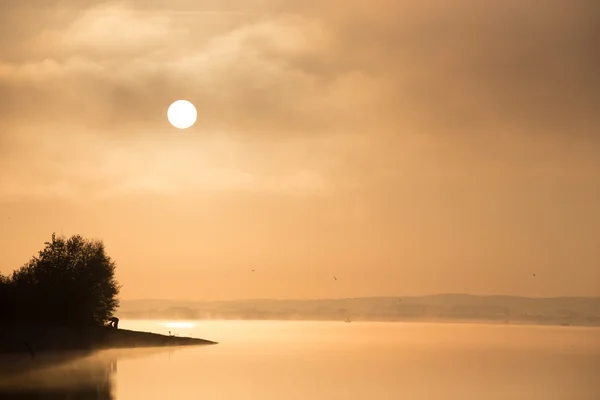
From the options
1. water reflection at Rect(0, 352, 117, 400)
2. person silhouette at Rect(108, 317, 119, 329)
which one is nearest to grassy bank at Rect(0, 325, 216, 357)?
person silhouette at Rect(108, 317, 119, 329)

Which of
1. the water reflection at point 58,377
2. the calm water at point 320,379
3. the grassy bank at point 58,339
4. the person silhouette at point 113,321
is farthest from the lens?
the person silhouette at point 113,321

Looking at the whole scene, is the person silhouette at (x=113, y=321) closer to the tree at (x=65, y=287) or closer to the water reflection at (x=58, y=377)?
the tree at (x=65, y=287)

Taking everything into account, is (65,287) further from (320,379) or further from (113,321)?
(320,379)

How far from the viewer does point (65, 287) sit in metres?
119

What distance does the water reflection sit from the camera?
6794 cm

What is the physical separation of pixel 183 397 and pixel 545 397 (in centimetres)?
3313

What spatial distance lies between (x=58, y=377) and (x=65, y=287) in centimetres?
3974

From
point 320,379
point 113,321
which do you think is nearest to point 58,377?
point 320,379

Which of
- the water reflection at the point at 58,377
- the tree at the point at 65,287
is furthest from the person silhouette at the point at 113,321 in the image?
the water reflection at the point at 58,377

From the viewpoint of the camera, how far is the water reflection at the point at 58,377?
67938 mm

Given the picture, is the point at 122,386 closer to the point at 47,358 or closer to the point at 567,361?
the point at 47,358

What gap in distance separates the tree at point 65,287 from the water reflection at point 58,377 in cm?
821

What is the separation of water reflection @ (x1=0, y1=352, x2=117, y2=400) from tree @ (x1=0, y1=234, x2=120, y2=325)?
8.21 meters

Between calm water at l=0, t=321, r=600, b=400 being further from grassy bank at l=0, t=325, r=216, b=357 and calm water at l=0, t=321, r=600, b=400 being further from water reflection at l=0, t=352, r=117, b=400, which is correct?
grassy bank at l=0, t=325, r=216, b=357
